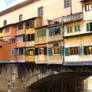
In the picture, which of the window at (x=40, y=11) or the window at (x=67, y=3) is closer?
the window at (x=67, y=3)

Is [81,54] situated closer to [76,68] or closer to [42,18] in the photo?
[76,68]

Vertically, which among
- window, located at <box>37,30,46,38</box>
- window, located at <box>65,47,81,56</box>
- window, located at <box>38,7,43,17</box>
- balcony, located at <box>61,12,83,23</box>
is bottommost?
window, located at <box>65,47,81,56</box>

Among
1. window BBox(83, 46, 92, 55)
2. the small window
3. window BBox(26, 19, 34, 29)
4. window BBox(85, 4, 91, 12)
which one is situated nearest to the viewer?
window BBox(83, 46, 92, 55)

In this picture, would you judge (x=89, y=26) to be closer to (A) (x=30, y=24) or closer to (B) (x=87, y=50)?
(B) (x=87, y=50)

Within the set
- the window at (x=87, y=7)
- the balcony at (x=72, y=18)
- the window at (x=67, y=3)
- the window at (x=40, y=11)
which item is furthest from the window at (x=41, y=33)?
the window at (x=87, y=7)

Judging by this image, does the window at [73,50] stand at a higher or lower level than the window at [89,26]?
lower

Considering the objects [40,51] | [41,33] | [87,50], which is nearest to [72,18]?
[87,50]

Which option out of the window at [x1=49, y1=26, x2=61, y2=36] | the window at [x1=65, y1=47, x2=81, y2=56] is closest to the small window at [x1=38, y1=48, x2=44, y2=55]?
the window at [x1=49, y1=26, x2=61, y2=36]

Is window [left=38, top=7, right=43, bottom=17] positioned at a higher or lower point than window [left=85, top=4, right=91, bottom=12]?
higher

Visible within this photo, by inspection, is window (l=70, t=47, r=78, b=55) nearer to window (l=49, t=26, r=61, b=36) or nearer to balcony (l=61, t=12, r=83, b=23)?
window (l=49, t=26, r=61, b=36)

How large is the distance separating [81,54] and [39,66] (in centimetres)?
833

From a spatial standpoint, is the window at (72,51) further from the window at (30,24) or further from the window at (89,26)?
the window at (30,24)

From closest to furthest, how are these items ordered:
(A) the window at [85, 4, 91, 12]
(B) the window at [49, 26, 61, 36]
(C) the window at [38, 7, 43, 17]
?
1. (A) the window at [85, 4, 91, 12]
2. (B) the window at [49, 26, 61, 36]
3. (C) the window at [38, 7, 43, 17]

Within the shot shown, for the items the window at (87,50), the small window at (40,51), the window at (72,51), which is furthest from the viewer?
the small window at (40,51)
